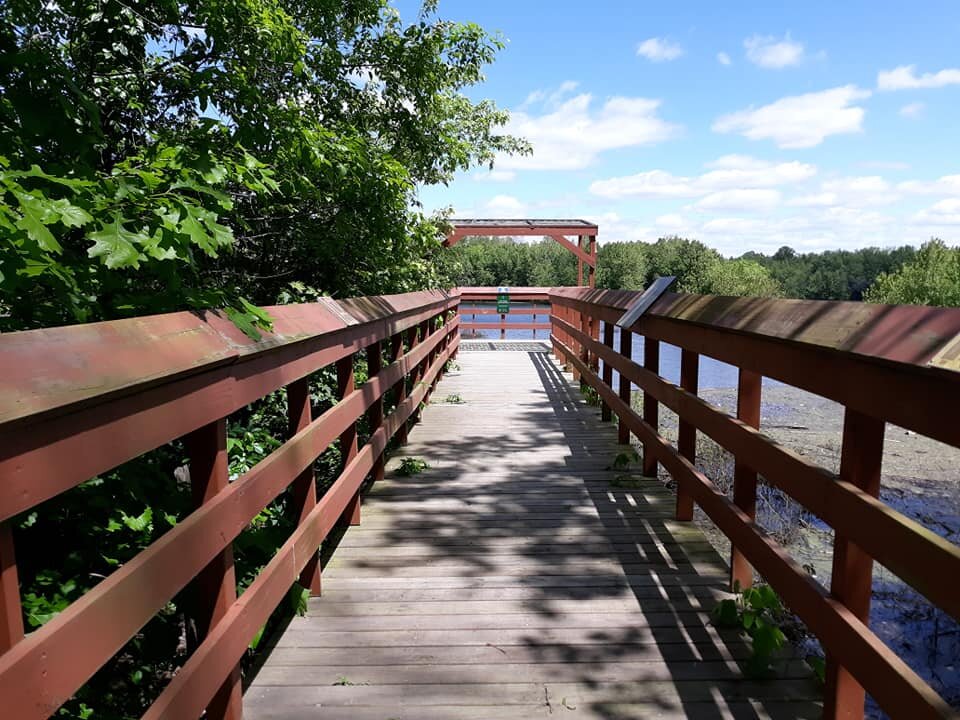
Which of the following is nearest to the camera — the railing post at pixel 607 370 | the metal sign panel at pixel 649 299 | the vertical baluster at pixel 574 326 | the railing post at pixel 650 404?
the metal sign panel at pixel 649 299

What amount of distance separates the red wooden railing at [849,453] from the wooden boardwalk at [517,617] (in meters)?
0.35

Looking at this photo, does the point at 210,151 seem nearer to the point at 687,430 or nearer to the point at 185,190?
the point at 185,190

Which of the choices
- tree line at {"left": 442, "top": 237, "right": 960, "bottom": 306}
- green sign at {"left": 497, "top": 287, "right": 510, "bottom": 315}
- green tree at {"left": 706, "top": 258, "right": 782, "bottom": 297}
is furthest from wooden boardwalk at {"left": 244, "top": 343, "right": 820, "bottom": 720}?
green tree at {"left": 706, "top": 258, "right": 782, "bottom": 297}

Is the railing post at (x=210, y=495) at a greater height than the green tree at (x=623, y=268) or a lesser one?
lesser

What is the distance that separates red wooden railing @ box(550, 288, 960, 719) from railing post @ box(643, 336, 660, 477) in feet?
3.50

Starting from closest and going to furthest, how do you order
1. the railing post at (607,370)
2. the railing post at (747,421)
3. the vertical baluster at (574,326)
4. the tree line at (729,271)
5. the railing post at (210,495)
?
1. the railing post at (210,495)
2. the railing post at (747,421)
3. the railing post at (607,370)
4. the vertical baluster at (574,326)
5. the tree line at (729,271)

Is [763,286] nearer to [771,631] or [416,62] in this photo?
[416,62]

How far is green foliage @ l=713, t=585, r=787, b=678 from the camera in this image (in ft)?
6.98

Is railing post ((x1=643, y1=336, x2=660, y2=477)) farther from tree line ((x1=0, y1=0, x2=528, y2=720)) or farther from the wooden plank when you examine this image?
tree line ((x1=0, y1=0, x2=528, y2=720))

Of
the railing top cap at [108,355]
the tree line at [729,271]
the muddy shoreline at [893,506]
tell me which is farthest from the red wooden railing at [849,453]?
the tree line at [729,271]

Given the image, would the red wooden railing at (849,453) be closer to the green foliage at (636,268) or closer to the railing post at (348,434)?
the railing post at (348,434)

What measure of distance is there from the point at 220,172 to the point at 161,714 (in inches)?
64.0

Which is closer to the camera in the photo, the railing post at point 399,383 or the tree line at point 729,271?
the railing post at point 399,383

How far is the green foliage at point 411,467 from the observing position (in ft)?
14.9
